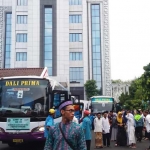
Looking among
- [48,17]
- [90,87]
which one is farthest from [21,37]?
[90,87]

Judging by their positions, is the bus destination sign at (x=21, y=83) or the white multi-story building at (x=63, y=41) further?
the white multi-story building at (x=63, y=41)

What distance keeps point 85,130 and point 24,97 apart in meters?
2.80

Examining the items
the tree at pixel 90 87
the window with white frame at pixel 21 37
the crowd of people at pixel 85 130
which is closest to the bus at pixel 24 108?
the crowd of people at pixel 85 130

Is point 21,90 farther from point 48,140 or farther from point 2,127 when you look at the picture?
point 48,140

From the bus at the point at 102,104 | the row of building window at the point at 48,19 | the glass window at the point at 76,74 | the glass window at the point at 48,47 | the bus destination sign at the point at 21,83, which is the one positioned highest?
the row of building window at the point at 48,19

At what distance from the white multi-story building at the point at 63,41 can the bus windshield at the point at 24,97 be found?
147 feet

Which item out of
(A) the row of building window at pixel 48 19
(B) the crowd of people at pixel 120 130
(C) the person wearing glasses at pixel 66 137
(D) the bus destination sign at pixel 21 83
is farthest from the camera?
(A) the row of building window at pixel 48 19

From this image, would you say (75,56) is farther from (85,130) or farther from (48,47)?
(85,130)

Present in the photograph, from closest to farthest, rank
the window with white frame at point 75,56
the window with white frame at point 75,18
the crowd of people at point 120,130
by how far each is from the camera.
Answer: the crowd of people at point 120,130
the window with white frame at point 75,56
the window with white frame at point 75,18

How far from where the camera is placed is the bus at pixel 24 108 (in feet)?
35.8

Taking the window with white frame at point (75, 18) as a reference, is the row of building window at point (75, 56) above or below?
below

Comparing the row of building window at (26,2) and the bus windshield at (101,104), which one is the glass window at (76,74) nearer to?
the row of building window at (26,2)

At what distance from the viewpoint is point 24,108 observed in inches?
433

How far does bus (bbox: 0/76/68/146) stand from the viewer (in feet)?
35.8
